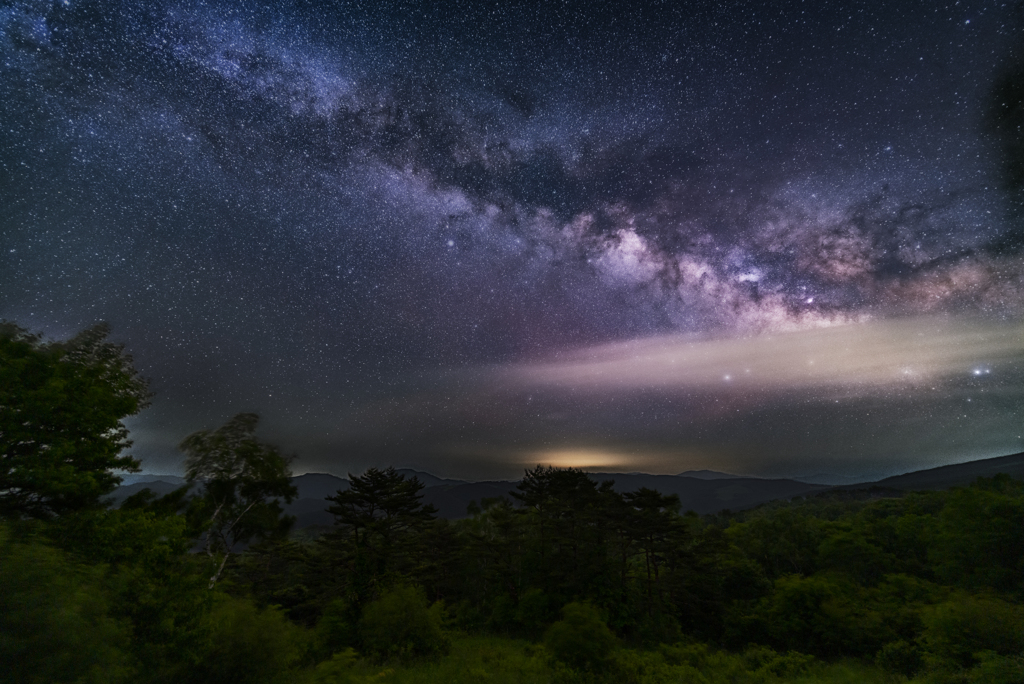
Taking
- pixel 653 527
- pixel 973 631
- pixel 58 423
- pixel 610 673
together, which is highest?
pixel 58 423

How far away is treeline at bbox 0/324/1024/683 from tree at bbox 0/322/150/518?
7 centimetres

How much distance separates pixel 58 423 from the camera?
1501cm

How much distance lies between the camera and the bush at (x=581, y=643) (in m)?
21.9

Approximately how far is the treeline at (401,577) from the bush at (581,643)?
0.34ft

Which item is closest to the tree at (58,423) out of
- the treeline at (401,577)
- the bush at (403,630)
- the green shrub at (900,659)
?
the treeline at (401,577)

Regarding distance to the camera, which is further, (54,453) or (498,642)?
(498,642)

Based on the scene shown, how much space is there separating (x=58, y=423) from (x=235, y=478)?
1862 cm

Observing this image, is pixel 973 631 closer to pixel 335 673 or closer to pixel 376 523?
pixel 335 673

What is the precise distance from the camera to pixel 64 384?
15.0m

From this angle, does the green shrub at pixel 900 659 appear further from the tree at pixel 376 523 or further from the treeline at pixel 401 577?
the tree at pixel 376 523

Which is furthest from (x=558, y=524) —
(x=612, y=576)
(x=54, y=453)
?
(x=54, y=453)

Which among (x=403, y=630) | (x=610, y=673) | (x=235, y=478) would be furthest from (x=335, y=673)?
(x=235, y=478)

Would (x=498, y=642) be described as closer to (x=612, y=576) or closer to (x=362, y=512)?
(x=612, y=576)

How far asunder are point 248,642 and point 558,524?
31.3 m
